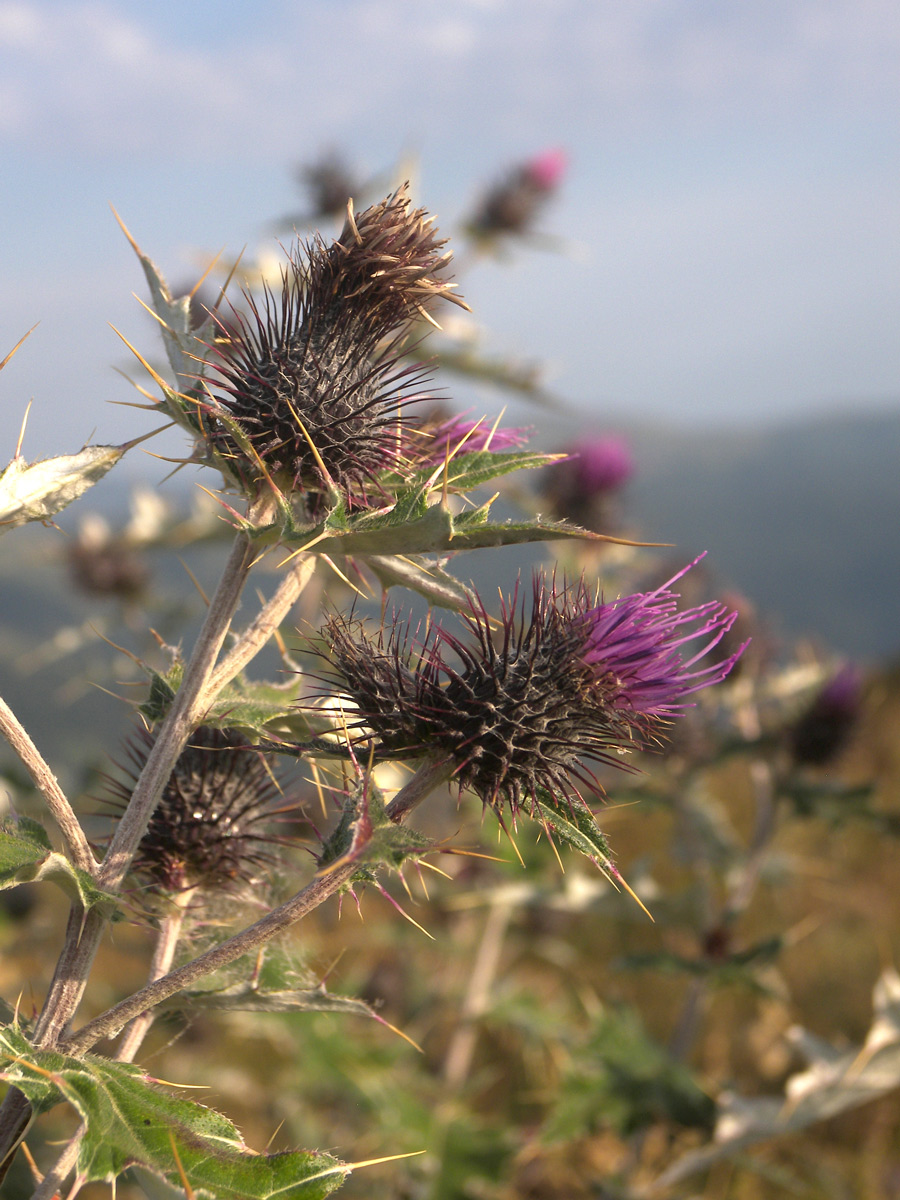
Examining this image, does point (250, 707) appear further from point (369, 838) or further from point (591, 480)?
point (591, 480)

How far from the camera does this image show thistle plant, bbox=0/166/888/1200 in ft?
4.43

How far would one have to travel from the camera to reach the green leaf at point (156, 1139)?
1.19 m

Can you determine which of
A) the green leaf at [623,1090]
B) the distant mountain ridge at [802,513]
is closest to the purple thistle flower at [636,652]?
the green leaf at [623,1090]

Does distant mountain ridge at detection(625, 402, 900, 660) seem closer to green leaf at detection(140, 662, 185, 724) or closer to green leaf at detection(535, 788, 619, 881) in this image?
green leaf at detection(535, 788, 619, 881)

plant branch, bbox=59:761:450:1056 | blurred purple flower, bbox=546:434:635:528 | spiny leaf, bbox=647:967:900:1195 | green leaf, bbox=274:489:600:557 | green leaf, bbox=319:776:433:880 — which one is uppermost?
blurred purple flower, bbox=546:434:635:528

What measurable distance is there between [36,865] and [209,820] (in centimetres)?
58

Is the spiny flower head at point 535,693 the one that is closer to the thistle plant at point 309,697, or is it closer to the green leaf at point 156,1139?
the thistle plant at point 309,697

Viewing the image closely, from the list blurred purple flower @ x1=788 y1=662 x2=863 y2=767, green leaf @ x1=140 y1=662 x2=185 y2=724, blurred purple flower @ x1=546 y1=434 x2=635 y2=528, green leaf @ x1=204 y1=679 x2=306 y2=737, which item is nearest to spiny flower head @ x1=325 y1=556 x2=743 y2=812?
green leaf @ x1=204 y1=679 x2=306 y2=737

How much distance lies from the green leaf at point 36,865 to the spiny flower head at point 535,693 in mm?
544

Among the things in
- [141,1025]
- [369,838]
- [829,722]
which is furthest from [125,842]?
[829,722]

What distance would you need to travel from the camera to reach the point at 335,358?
6.11 ft

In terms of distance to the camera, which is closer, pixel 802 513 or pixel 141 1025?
pixel 141 1025

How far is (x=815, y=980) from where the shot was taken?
962 centimetres

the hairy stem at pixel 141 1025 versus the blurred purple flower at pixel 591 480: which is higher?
the blurred purple flower at pixel 591 480
